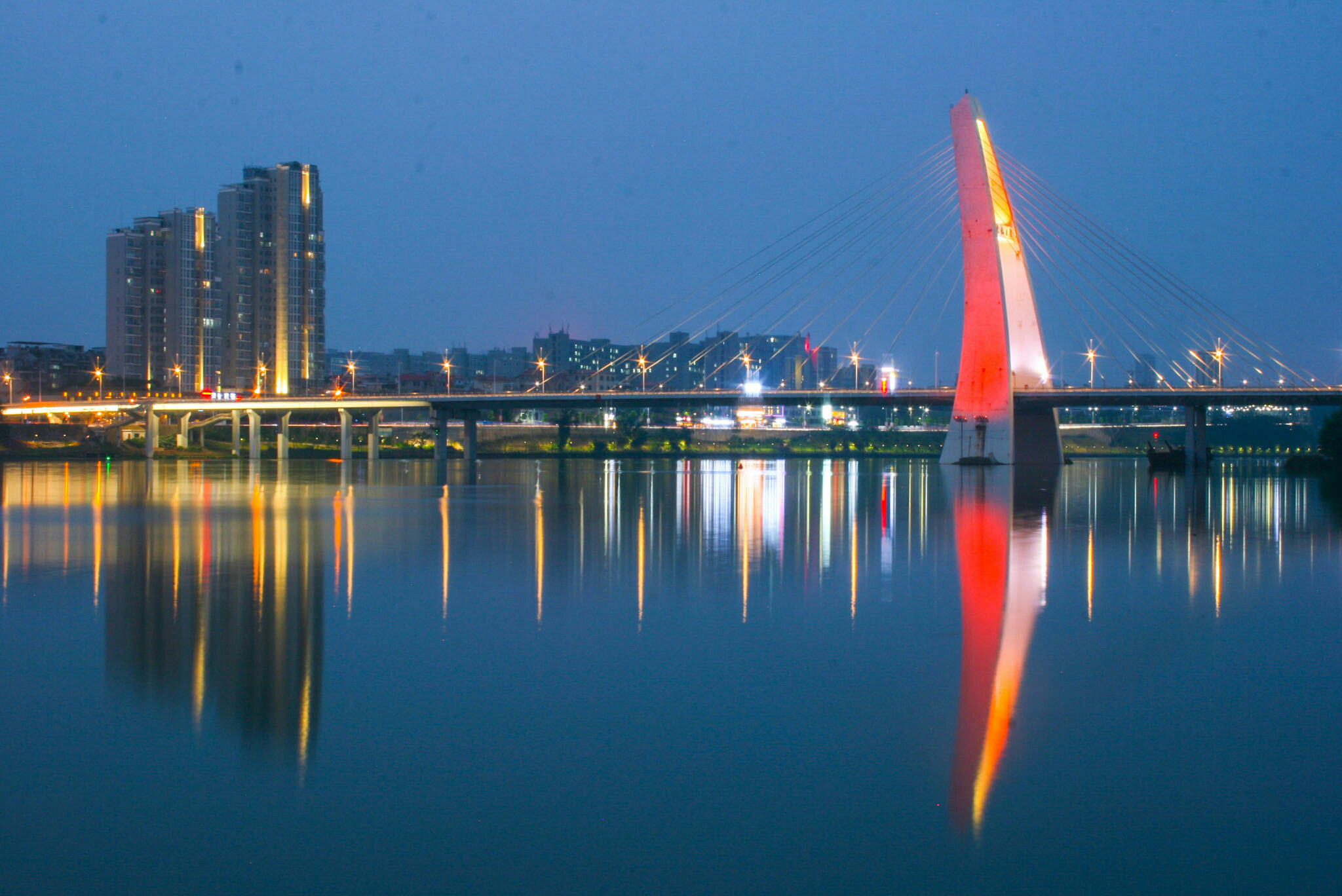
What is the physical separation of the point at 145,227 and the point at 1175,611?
132 meters

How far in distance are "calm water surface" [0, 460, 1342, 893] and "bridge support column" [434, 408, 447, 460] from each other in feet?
171

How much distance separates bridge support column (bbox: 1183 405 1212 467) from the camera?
6053 cm

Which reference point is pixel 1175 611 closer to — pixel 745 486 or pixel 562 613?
pixel 562 613

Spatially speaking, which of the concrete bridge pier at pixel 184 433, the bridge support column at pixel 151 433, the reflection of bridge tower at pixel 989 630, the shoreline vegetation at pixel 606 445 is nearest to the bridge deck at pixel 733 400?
the bridge support column at pixel 151 433

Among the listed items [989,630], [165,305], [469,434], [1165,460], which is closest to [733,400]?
[469,434]

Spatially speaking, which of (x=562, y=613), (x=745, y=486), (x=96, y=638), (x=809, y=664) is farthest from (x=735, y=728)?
(x=745, y=486)

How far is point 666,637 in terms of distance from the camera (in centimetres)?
933

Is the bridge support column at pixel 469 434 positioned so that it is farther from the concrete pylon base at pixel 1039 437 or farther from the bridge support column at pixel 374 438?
the concrete pylon base at pixel 1039 437

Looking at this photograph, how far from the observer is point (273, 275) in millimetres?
117750

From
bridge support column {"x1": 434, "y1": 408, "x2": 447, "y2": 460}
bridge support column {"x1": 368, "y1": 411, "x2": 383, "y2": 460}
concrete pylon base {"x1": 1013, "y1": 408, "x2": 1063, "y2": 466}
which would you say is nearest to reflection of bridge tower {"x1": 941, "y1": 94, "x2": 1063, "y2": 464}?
concrete pylon base {"x1": 1013, "y1": 408, "x2": 1063, "y2": 466}

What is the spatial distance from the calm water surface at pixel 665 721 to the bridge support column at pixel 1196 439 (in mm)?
49263

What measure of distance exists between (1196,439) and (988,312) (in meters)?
19.5

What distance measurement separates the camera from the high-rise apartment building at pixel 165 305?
119312mm

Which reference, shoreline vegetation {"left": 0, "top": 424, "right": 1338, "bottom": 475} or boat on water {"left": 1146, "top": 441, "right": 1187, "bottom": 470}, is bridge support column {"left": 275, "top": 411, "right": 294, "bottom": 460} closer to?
shoreline vegetation {"left": 0, "top": 424, "right": 1338, "bottom": 475}
